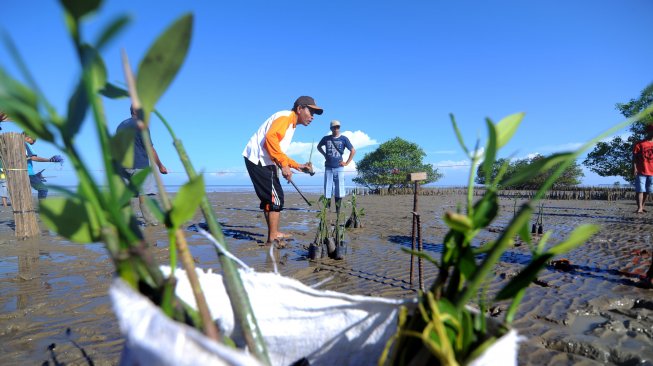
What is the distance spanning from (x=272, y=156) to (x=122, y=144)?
12.7ft

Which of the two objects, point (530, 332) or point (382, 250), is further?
point (382, 250)

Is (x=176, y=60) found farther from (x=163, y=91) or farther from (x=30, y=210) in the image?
(x=30, y=210)

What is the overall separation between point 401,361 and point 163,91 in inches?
28.9

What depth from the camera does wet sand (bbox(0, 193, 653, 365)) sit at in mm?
1987

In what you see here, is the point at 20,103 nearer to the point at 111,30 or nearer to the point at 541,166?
the point at 111,30

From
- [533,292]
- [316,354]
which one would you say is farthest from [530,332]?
[316,354]

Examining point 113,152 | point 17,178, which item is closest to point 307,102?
point 113,152

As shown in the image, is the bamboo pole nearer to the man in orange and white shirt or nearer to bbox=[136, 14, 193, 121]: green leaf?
the man in orange and white shirt

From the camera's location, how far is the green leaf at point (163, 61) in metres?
0.56

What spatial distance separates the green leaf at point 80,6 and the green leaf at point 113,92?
214 millimetres

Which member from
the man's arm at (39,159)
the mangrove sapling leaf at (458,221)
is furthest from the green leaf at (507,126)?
the man's arm at (39,159)

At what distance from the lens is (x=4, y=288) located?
3.01 metres

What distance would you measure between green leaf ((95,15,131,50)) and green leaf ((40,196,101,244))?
309mm

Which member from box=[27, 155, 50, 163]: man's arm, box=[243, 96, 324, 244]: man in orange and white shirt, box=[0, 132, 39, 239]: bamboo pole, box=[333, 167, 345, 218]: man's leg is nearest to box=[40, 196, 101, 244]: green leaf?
box=[243, 96, 324, 244]: man in orange and white shirt
